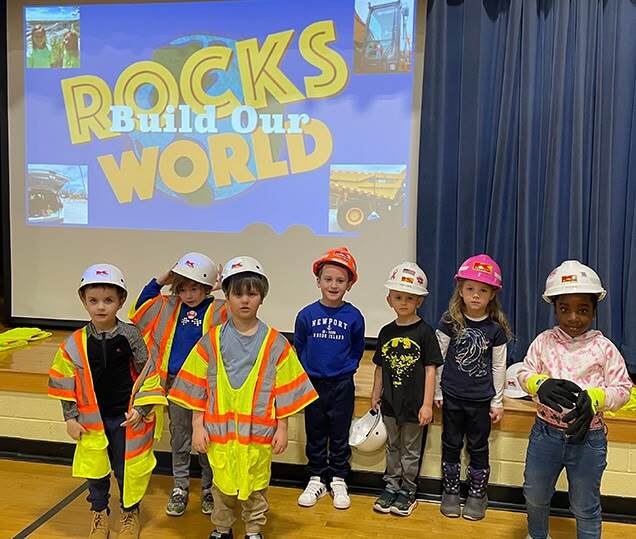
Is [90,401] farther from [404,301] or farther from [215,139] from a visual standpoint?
[215,139]

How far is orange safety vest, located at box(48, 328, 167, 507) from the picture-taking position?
2.38 m

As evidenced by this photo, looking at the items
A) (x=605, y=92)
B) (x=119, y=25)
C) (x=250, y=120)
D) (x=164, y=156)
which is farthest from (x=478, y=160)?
(x=119, y=25)

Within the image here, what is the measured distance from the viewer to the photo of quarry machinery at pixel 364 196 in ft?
12.7

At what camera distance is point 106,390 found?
2426mm

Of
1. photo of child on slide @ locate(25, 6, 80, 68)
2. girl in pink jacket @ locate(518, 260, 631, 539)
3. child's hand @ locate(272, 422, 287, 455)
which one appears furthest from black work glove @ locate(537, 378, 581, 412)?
photo of child on slide @ locate(25, 6, 80, 68)

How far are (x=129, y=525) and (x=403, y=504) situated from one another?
1.10 m

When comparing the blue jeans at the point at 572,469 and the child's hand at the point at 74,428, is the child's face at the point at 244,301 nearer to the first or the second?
the child's hand at the point at 74,428

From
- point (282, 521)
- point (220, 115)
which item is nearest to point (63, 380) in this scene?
point (282, 521)

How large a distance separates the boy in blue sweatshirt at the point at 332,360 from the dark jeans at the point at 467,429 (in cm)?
41

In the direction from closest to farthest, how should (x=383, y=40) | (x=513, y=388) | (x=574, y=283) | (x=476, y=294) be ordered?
(x=574, y=283)
(x=476, y=294)
(x=513, y=388)
(x=383, y=40)

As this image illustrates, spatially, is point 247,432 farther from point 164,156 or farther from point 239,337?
point 164,156

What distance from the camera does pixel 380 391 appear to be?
280 cm

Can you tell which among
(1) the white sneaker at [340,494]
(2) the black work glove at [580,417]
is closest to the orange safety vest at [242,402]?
(1) the white sneaker at [340,494]

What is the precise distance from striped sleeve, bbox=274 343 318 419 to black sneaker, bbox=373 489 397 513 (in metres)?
0.67
